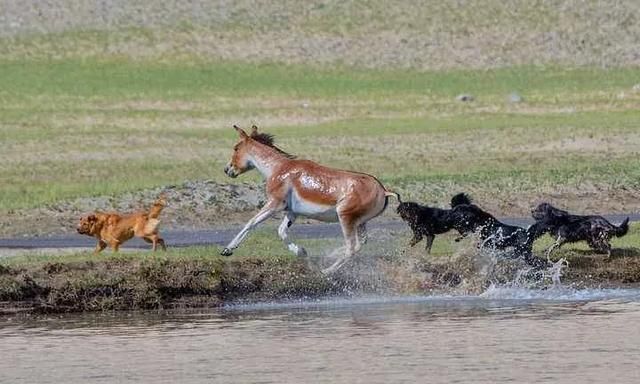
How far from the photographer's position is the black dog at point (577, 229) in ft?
59.3

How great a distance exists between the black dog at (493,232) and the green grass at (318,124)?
7.75 meters

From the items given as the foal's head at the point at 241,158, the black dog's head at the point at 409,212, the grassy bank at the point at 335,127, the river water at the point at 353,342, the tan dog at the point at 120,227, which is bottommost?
the river water at the point at 353,342

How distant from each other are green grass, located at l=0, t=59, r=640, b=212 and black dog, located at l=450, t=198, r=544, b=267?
305 inches

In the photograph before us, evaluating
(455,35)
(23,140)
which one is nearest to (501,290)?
(23,140)

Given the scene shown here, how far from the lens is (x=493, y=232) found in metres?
17.9

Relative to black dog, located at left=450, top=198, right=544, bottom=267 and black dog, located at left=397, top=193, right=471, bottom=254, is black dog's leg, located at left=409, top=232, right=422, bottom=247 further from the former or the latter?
black dog, located at left=450, top=198, right=544, bottom=267

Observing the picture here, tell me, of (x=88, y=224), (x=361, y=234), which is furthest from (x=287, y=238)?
(x=88, y=224)

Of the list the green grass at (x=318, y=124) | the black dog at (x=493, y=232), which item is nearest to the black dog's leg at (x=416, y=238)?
the black dog at (x=493, y=232)

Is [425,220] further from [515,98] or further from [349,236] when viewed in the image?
[515,98]

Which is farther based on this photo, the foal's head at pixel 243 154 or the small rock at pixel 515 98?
the small rock at pixel 515 98

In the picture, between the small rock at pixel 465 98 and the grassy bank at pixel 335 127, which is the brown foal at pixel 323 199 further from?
the small rock at pixel 465 98

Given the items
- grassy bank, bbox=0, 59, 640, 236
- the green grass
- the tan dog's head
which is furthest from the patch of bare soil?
the tan dog's head

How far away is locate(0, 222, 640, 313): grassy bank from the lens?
16.5m

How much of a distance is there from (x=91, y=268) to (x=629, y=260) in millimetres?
5624
